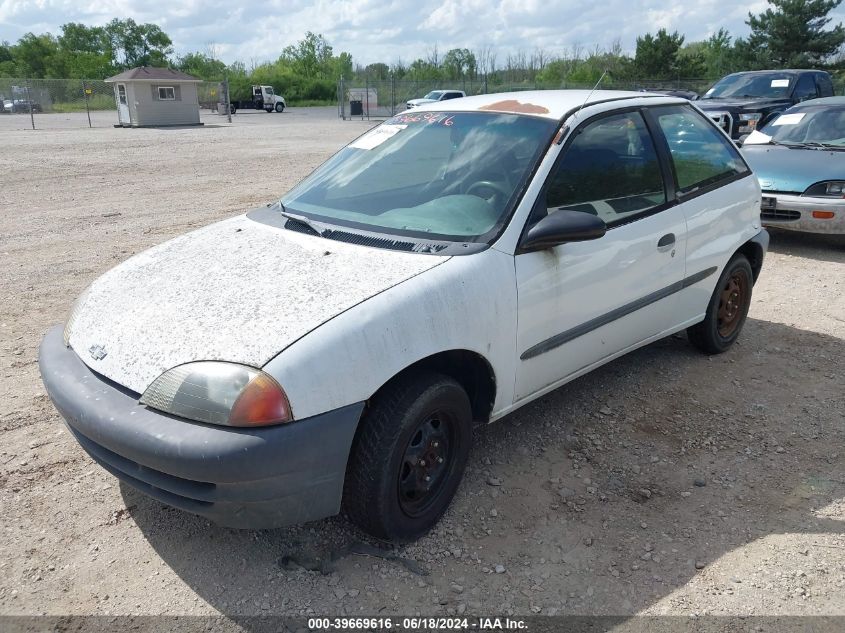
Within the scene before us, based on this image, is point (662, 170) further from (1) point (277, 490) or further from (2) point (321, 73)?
(2) point (321, 73)

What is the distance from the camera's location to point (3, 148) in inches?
771

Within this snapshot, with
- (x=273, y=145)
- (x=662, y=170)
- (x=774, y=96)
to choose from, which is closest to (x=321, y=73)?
(x=273, y=145)

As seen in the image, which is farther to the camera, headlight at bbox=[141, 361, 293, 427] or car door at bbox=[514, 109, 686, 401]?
car door at bbox=[514, 109, 686, 401]

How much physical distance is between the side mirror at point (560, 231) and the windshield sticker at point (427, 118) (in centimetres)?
97

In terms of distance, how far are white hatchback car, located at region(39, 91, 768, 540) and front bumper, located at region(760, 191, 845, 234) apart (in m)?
3.64

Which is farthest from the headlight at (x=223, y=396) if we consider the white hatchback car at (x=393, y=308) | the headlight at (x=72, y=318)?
the headlight at (x=72, y=318)

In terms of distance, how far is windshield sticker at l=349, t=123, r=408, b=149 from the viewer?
3.99 m

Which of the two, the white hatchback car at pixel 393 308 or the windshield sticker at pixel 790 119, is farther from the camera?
the windshield sticker at pixel 790 119

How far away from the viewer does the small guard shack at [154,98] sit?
30281mm

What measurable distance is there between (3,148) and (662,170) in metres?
20.4

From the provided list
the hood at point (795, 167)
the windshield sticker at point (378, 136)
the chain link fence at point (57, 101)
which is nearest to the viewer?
the windshield sticker at point (378, 136)

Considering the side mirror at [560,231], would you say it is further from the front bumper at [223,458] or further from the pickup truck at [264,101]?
the pickup truck at [264,101]

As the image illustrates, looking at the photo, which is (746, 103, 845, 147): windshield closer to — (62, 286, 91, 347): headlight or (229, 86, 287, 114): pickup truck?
(62, 286, 91, 347): headlight

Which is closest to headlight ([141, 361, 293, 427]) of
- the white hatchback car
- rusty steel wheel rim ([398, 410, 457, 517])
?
the white hatchback car
